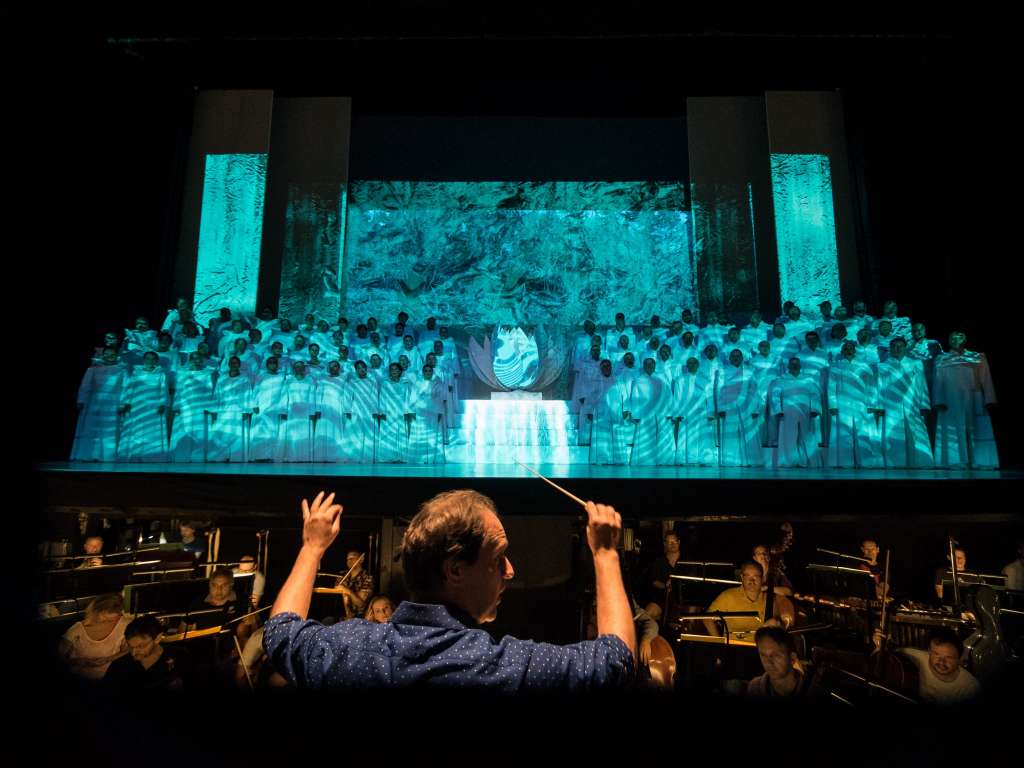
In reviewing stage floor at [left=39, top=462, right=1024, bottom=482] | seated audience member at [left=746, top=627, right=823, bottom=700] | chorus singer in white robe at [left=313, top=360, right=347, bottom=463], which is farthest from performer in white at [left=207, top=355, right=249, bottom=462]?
seated audience member at [left=746, top=627, right=823, bottom=700]

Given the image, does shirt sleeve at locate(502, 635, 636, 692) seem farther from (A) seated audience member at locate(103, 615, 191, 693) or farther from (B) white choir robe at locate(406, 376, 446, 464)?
(B) white choir robe at locate(406, 376, 446, 464)

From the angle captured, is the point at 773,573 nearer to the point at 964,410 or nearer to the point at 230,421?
the point at 964,410

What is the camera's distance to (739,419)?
671cm

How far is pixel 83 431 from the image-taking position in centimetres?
662

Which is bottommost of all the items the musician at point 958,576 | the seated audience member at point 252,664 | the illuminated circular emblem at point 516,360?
the seated audience member at point 252,664

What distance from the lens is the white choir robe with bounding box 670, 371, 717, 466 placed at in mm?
6781

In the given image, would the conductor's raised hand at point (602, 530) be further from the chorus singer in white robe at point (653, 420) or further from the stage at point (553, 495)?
the chorus singer in white robe at point (653, 420)

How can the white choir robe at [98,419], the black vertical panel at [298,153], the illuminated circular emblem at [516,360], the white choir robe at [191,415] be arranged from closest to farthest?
the white choir robe at [98,419]
the white choir robe at [191,415]
the illuminated circular emblem at [516,360]
the black vertical panel at [298,153]

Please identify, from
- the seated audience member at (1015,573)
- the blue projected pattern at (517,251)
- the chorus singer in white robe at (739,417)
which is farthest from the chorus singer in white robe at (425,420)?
the seated audience member at (1015,573)

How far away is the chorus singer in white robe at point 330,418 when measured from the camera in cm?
681

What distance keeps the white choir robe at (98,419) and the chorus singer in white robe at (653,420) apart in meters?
5.16

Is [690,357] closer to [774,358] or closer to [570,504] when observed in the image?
[774,358]

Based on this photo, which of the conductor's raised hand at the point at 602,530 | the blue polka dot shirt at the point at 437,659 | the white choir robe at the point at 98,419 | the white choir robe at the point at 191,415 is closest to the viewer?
the blue polka dot shirt at the point at 437,659

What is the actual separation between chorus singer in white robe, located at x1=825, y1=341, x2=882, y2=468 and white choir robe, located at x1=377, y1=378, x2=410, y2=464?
4.20m
